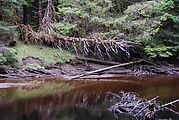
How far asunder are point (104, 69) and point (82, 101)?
7.00 m

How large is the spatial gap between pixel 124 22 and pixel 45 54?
20.8 feet

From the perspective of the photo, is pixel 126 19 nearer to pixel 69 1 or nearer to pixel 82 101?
pixel 69 1

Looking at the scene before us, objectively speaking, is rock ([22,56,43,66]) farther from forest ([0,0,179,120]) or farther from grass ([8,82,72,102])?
grass ([8,82,72,102])

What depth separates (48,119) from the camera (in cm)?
522

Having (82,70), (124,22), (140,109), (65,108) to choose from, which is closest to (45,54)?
(82,70)

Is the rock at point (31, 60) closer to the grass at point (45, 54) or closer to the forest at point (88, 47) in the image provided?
the forest at point (88, 47)

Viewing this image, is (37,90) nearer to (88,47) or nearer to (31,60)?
(31,60)

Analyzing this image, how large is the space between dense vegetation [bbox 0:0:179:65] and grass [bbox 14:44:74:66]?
1148 millimetres

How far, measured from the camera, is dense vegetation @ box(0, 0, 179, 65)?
14.2 m

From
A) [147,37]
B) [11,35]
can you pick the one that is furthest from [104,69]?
[11,35]

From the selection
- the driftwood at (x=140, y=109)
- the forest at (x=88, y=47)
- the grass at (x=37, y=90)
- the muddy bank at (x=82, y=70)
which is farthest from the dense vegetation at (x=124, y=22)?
the driftwood at (x=140, y=109)

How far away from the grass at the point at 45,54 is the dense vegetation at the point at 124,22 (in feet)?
3.77

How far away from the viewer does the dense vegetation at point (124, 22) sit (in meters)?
14.2

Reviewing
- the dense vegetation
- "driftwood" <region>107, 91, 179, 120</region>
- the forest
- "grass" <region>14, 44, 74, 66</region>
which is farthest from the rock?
"driftwood" <region>107, 91, 179, 120</region>
